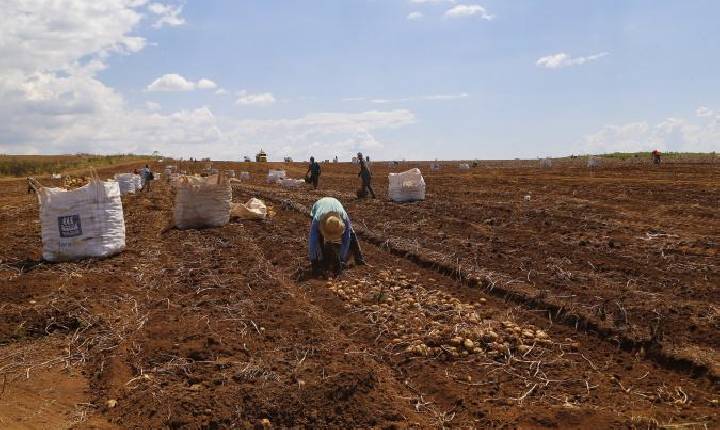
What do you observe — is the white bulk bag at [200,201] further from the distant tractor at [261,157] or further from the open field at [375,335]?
the distant tractor at [261,157]

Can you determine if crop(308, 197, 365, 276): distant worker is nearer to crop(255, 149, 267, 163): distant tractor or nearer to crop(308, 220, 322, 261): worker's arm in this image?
crop(308, 220, 322, 261): worker's arm

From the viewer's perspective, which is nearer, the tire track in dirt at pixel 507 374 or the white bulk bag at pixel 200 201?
→ the tire track in dirt at pixel 507 374

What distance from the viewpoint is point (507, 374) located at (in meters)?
4.42

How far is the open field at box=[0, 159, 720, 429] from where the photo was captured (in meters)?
3.81

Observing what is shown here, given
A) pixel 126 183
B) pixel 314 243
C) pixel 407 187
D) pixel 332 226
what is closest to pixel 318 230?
pixel 314 243

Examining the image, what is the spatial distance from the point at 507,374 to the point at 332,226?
123 inches

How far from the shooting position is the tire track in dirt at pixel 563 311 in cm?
447

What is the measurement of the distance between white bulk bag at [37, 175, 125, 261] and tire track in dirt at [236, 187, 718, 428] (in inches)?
140

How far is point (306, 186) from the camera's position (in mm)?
23281

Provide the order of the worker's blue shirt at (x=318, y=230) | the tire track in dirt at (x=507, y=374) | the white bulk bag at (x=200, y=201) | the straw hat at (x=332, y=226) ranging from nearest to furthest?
the tire track in dirt at (x=507, y=374), the straw hat at (x=332, y=226), the worker's blue shirt at (x=318, y=230), the white bulk bag at (x=200, y=201)

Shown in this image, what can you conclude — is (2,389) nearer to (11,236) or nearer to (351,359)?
(351,359)

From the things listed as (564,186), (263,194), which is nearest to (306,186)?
(263,194)

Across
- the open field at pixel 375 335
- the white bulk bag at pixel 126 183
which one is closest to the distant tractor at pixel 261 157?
the white bulk bag at pixel 126 183

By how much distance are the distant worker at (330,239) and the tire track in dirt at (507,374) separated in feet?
2.55
